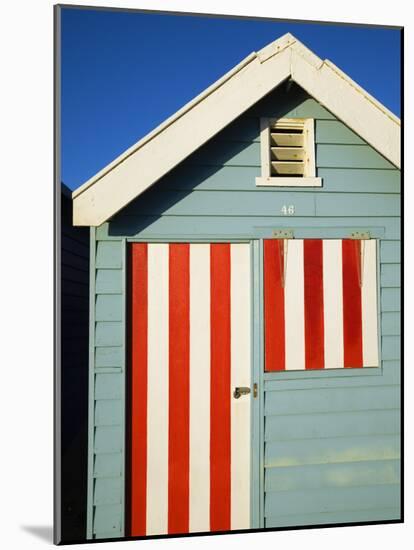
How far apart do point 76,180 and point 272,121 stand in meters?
1.37

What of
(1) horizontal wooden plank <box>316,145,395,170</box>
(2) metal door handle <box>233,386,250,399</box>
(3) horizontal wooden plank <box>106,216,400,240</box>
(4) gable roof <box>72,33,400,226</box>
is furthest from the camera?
(1) horizontal wooden plank <box>316,145,395,170</box>

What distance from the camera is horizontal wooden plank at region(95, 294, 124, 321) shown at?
368 centimetres

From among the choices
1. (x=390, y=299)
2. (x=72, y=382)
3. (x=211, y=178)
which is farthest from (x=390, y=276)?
(x=72, y=382)

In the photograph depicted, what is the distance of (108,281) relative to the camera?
3703mm

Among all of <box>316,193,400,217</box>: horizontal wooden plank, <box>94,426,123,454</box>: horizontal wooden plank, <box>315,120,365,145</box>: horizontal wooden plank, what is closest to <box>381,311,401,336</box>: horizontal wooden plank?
<box>316,193,400,217</box>: horizontal wooden plank

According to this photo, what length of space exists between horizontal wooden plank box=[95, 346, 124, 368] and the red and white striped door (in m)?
0.10

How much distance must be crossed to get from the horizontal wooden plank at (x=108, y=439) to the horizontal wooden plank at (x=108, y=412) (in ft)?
0.10

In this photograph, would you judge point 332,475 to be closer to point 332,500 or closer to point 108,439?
point 332,500

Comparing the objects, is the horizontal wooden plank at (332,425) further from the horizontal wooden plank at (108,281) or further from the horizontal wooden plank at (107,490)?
the horizontal wooden plank at (108,281)

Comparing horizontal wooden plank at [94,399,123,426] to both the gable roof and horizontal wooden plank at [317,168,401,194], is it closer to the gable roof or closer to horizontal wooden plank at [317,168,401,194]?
the gable roof

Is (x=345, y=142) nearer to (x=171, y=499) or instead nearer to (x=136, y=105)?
(x=136, y=105)

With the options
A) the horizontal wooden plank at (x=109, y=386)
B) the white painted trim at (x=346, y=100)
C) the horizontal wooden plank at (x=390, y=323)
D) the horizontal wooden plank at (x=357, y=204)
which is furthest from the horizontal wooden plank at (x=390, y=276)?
the horizontal wooden plank at (x=109, y=386)

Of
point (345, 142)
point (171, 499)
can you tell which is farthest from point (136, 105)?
point (171, 499)

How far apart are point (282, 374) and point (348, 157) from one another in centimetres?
155
